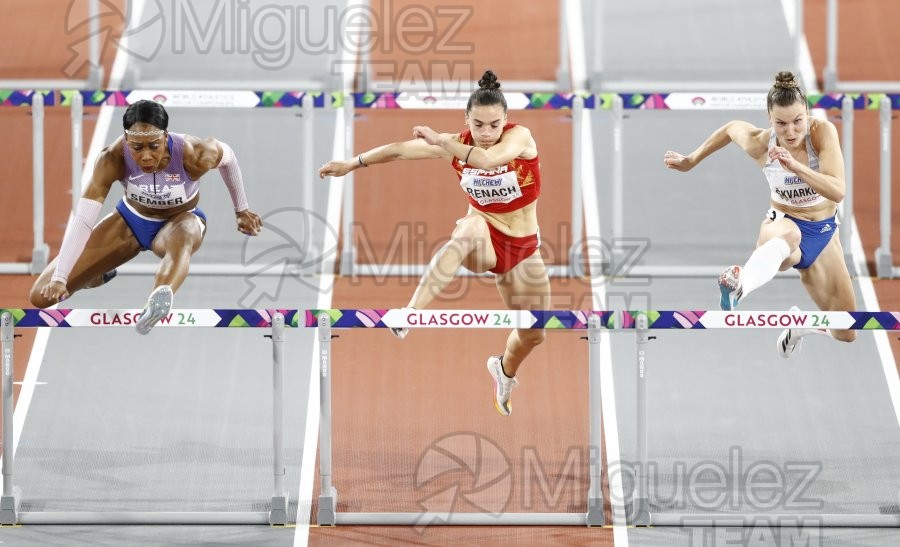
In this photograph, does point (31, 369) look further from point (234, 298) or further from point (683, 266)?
point (683, 266)

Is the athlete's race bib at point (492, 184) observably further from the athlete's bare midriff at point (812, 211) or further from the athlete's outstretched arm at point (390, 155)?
the athlete's bare midriff at point (812, 211)

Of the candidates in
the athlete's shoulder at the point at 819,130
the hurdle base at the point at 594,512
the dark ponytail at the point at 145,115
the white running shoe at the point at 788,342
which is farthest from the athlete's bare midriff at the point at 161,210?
the white running shoe at the point at 788,342

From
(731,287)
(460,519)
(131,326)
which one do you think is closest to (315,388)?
(460,519)

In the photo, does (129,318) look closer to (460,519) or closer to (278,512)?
(278,512)

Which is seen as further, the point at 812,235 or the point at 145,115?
the point at 812,235

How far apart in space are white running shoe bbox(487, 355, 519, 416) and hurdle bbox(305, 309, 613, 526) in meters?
0.60

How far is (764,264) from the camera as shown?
893 cm

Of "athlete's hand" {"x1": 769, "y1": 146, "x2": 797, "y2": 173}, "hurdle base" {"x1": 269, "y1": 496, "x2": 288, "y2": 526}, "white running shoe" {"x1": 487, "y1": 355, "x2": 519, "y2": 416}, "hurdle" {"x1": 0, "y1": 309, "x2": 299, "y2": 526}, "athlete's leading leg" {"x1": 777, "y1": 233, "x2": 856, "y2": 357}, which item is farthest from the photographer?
"white running shoe" {"x1": 487, "y1": 355, "x2": 519, "y2": 416}

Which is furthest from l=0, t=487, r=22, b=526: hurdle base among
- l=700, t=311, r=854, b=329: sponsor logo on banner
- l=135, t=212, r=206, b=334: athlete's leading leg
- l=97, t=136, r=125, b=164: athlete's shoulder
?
l=700, t=311, r=854, b=329: sponsor logo on banner

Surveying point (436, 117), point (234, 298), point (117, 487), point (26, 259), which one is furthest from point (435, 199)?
point (117, 487)

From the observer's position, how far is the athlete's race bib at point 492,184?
8.98 m

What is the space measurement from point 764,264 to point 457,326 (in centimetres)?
154

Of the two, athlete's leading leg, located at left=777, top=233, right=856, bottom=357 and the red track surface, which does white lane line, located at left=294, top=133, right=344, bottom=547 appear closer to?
the red track surface

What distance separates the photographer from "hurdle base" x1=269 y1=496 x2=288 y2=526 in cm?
946
